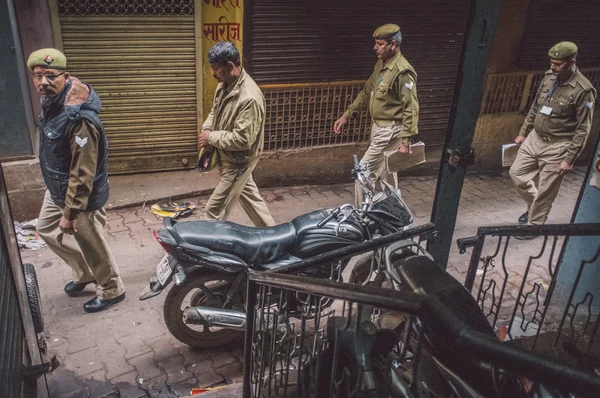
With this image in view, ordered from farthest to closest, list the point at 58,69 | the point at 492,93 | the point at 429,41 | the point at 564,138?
the point at 492,93 → the point at 429,41 → the point at 564,138 → the point at 58,69

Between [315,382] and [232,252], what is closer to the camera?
[315,382]

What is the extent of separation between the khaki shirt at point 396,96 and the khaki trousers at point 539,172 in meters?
1.48

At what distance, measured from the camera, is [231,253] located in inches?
167

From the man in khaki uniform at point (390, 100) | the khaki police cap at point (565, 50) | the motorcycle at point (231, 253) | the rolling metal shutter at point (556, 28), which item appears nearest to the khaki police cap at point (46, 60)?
the motorcycle at point (231, 253)

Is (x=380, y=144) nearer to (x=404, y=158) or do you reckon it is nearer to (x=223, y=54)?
(x=404, y=158)

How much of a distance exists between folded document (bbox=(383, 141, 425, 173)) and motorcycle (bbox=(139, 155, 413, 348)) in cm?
151

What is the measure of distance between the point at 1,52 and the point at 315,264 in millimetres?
4222

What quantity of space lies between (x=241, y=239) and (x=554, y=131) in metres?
4.23

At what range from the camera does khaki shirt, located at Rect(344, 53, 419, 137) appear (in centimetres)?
630

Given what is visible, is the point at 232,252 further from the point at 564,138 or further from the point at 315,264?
the point at 564,138

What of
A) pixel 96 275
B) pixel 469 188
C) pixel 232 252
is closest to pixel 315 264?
pixel 232 252

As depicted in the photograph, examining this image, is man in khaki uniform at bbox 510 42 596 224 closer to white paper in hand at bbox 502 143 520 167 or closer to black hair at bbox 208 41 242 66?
white paper in hand at bbox 502 143 520 167

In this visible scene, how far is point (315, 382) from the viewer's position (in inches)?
115

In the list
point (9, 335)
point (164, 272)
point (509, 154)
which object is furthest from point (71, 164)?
point (509, 154)
